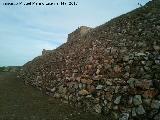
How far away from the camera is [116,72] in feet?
55.4

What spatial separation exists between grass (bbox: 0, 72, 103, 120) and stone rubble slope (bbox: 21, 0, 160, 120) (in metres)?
0.66

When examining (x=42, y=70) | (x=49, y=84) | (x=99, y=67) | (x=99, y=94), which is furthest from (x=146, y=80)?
(x=42, y=70)

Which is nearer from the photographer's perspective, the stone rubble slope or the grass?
the stone rubble slope

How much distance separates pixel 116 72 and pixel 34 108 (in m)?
5.55

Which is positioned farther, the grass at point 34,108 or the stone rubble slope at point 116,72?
the grass at point 34,108

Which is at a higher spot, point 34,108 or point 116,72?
point 116,72

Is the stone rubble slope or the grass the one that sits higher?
the stone rubble slope

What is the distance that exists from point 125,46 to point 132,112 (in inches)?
240

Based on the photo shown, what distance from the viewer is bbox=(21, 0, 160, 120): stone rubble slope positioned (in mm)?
14383

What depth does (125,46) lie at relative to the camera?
61.5 feet

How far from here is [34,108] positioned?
1684cm

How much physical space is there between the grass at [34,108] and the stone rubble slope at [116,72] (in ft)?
2.18

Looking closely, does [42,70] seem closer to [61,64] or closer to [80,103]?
[61,64]

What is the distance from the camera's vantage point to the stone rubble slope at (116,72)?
14383 mm
